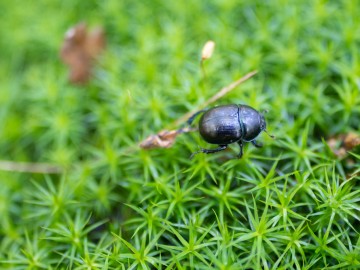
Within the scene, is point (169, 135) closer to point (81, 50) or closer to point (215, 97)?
point (215, 97)

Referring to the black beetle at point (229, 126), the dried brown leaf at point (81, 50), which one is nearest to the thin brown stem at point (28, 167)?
the dried brown leaf at point (81, 50)

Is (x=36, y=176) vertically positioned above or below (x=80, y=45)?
below

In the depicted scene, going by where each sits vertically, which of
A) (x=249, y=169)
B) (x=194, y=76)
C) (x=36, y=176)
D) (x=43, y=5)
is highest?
(x=43, y=5)

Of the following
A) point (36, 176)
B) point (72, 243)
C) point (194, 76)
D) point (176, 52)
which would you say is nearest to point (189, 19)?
point (176, 52)

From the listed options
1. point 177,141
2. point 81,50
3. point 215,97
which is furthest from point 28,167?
point 215,97

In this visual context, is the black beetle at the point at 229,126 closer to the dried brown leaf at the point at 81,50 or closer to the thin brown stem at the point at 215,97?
the thin brown stem at the point at 215,97

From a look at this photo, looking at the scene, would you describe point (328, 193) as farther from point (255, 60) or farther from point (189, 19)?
point (189, 19)
